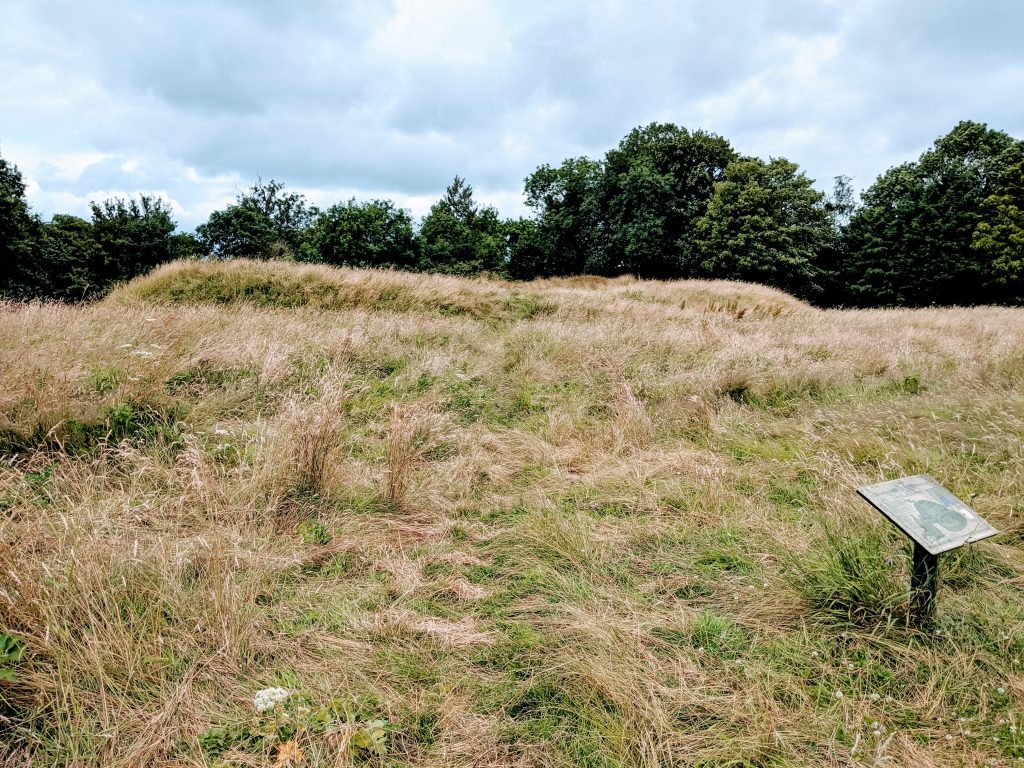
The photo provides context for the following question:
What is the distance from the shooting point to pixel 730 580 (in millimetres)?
2840

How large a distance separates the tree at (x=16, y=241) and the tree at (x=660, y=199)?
101 ft

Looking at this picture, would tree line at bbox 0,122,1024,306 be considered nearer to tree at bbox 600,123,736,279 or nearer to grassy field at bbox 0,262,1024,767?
tree at bbox 600,123,736,279

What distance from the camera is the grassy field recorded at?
1.84m

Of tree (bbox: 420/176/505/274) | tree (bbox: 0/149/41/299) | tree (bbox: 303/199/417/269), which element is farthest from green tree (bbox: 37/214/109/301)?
tree (bbox: 420/176/505/274)

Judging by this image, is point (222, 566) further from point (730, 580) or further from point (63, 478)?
point (730, 580)

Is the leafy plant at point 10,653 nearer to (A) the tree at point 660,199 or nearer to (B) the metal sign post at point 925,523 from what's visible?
(B) the metal sign post at point 925,523

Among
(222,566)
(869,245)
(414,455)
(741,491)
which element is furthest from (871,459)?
(869,245)

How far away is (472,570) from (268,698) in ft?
4.52

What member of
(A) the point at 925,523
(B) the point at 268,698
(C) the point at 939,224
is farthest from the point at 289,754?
(C) the point at 939,224

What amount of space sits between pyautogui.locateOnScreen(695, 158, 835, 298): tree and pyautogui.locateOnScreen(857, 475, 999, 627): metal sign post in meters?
29.4

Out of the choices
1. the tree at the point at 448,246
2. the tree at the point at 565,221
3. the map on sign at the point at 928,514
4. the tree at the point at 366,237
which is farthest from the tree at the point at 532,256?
the map on sign at the point at 928,514

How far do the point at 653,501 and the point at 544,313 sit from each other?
8.98m

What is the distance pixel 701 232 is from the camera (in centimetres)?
3036

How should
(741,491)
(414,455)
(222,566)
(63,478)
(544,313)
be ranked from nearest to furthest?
(222,566), (63,478), (741,491), (414,455), (544,313)
